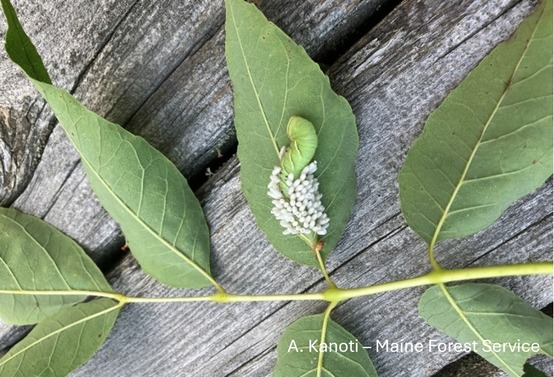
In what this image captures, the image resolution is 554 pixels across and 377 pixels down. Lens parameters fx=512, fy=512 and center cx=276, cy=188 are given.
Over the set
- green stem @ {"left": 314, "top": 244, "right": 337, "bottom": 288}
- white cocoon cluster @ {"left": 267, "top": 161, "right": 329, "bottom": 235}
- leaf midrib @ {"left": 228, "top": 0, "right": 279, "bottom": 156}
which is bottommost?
green stem @ {"left": 314, "top": 244, "right": 337, "bottom": 288}

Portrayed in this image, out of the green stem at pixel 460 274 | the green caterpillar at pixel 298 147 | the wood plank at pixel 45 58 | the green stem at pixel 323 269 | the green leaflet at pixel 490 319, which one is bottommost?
the green leaflet at pixel 490 319

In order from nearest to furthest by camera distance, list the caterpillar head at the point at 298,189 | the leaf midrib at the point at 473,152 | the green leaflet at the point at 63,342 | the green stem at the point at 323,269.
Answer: the leaf midrib at the point at 473,152
the caterpillar head at the point at 298,189
the green stem at the point at 323,269
the green leaflet at the point at 63,342

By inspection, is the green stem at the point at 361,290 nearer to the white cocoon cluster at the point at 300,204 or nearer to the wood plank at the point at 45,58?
the white cocoon cluster at the point at 300,204

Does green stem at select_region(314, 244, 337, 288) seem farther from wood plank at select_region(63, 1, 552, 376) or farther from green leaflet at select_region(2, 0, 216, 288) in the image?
green leaflet at select_region(2, 0, 216, 288)

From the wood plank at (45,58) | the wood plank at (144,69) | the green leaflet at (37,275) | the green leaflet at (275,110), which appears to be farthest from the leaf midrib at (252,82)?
the green leaflet at (37,275)

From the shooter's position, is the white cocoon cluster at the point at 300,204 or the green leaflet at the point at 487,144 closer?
the green leaflet at the point at 487,144

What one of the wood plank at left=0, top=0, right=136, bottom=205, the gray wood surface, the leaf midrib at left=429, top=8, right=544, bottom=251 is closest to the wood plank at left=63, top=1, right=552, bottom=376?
the gray wood surface

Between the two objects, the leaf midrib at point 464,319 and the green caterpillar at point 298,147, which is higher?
the green caterpillar at point 298,147
